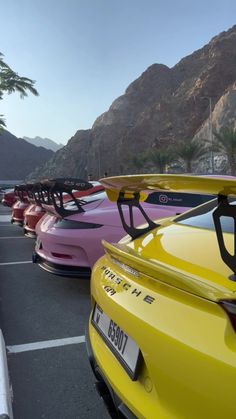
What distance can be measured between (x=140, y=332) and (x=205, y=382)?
40cm

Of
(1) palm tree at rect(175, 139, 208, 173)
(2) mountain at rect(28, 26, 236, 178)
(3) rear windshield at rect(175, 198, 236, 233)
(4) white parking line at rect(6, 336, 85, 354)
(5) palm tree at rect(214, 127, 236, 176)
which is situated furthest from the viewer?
(2) mountain at rect(28, 26, 236, 178)

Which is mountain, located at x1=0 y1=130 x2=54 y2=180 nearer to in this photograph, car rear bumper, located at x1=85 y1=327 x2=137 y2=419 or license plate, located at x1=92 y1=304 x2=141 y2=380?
license plate, located at x1=92 y1=304 x2=141 y2=380

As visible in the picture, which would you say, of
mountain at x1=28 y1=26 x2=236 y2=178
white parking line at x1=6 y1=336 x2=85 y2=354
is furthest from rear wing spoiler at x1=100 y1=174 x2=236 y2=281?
mountain at x1=28 y1=26 x2=236 y2=178

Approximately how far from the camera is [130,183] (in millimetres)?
2465

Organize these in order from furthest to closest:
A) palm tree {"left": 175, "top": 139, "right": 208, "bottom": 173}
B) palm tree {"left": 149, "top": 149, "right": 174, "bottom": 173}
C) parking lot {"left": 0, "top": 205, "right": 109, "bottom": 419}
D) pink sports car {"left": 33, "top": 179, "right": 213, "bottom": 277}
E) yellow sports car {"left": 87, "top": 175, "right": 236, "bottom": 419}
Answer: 1. palm tree {"left": 149, "top": 149, "right": 174, "bottom": 173}
2. palm tree {"left": 175, "top": 139, "right": 208, "bottom": 173}
3. pink sports car {"left": 33, "top": 179, "right": 213, "bottom": 277}
4. parking lot {"left": 0, "top": 205, "right": 109, "bottom": 419}
5. yellow sports car {"left": 87, "top": 175, "right": 236, "bottom": 419}

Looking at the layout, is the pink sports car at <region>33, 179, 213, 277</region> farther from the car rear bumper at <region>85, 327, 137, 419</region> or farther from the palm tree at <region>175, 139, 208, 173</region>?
the palm tree at <region>175, 139, 208, 173</region>

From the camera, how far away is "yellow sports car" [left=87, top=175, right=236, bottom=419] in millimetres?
1482

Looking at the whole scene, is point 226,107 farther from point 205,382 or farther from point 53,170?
point 205,382

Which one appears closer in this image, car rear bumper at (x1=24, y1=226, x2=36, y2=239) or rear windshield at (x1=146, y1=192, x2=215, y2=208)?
rear windshield at (x1=146, y1=192, x2=215, y2=208)

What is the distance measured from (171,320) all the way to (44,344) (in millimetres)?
2233

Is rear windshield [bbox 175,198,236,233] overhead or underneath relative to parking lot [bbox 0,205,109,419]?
overhead

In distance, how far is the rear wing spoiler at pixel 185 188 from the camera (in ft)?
5.59

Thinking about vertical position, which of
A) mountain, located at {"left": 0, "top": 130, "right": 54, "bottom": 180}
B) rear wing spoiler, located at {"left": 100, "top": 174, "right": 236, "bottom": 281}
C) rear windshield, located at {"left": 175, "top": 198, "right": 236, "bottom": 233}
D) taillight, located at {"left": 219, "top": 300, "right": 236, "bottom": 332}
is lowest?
mountain, located at {"left": 0, "top": 130, "right": 54, "bottom": 180}

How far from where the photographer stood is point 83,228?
4891 millimetres
